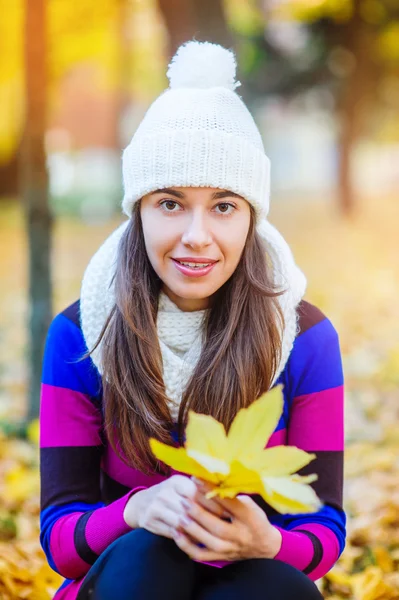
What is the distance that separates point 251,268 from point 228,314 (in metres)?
0.12

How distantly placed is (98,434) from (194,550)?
0.45 meters

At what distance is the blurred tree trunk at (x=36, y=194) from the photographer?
3.52m

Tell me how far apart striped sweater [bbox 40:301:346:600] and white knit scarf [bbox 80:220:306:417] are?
40mm

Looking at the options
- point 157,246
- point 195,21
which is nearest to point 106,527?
point 157,246

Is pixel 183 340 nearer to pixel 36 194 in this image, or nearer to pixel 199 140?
pixel 199 140

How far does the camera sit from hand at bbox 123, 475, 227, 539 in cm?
132

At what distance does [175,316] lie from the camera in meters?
1.71

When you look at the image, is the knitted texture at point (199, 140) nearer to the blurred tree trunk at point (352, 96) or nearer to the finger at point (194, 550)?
the finger at point (194, 550)

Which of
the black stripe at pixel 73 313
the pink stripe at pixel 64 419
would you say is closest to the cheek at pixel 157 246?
the black stripe at pixel 73 313

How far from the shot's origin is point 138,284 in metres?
1.69

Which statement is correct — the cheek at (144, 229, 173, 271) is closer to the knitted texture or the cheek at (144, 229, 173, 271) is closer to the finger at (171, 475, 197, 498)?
the knitted texture

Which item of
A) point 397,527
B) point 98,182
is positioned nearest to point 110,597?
point 397,527

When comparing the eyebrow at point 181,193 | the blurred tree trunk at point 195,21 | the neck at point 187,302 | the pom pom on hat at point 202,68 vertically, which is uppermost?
the blurred tree trunk at point 195,21

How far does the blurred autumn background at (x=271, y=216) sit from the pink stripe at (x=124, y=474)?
21.6 inches
